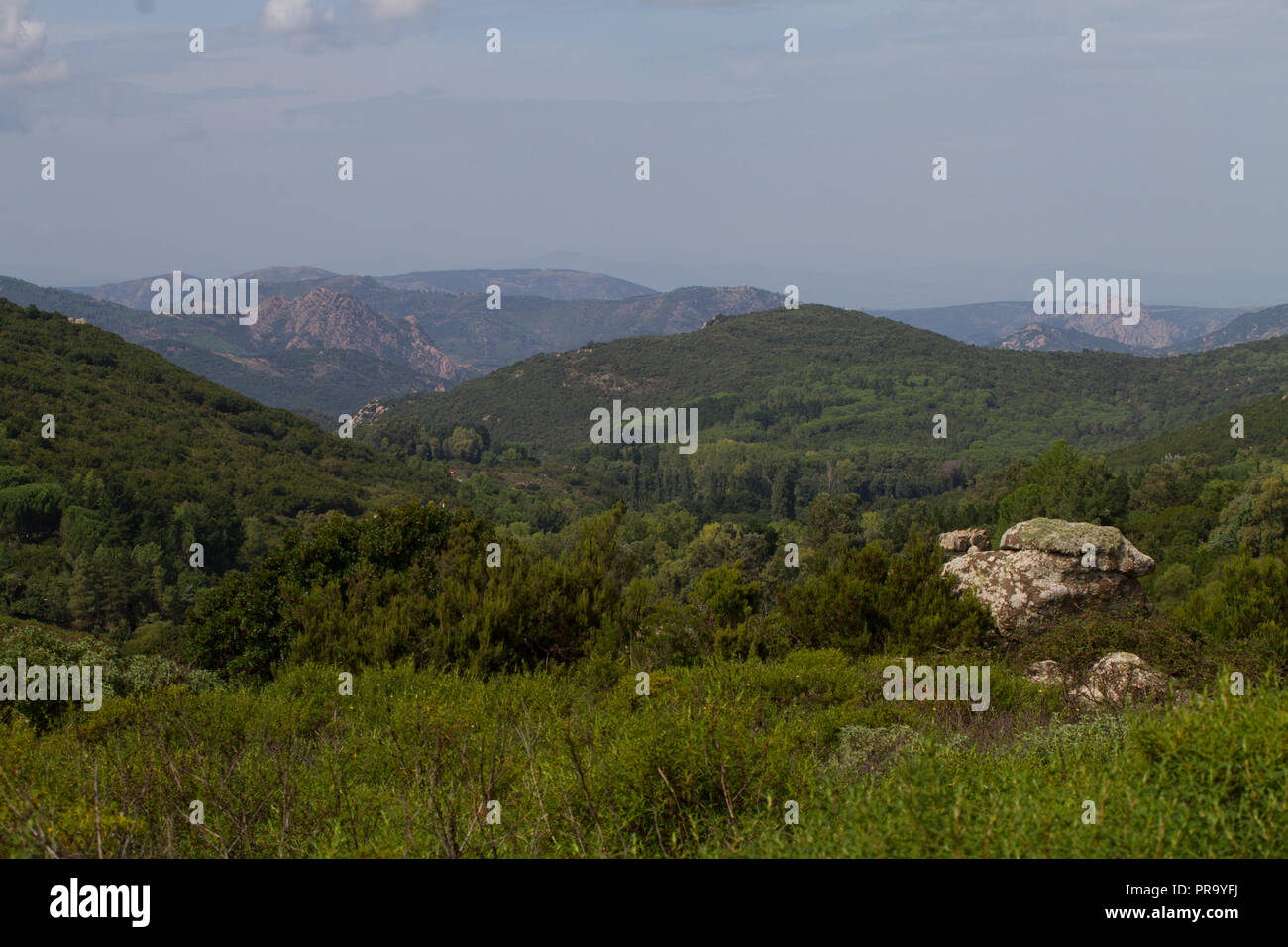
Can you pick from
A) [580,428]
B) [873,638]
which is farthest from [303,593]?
[580,428]

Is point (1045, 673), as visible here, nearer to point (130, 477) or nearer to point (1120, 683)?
point (1120, 683)

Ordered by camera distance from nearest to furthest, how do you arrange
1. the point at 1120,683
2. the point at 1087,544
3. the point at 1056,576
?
the point at 1120,683 → the point at 1056,576 → the point at 1087,544

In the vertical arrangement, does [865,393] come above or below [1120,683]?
above

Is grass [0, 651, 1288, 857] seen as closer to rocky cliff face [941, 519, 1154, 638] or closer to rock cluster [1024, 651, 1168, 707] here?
rock cluster [1024, 651, 1168, 707]

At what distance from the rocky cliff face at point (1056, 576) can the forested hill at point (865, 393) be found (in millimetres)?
110452

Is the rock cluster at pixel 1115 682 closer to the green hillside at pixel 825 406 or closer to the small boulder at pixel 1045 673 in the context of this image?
the small boulder at pixel 1045 673

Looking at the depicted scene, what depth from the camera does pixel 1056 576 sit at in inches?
524

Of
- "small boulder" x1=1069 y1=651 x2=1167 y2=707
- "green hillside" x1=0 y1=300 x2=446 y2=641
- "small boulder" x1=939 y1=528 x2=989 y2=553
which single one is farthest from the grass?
"green hillside" x1=0 y1=300 x2=446 y2=641

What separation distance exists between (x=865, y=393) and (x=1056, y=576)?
15507cm

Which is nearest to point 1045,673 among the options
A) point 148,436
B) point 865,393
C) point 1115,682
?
point 1115,682

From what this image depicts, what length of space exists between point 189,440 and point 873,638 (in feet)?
191

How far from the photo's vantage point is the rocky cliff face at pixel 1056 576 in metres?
13.1

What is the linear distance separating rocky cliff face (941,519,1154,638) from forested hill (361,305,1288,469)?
11045 centimetres
